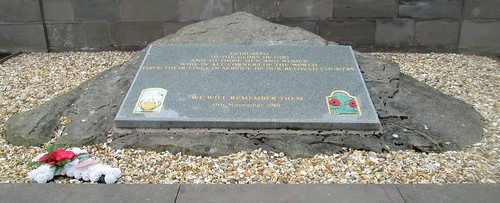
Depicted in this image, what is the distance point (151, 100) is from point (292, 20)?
3924 millimetres

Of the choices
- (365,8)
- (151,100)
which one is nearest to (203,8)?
(365,8)

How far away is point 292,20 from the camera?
7062 millimetres

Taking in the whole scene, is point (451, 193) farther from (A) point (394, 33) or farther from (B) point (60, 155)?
(A) point (394, 33)

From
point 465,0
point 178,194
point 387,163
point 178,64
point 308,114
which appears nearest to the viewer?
point 178,194

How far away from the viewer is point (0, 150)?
375 cm

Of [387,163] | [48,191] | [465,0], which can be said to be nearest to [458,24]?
[465,0]

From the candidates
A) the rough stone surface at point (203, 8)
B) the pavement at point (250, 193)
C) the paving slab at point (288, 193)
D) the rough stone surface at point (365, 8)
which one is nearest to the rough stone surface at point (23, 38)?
the rough stone surface at point (203, 8)

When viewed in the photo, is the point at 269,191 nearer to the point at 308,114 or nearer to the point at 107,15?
the point at 308,114

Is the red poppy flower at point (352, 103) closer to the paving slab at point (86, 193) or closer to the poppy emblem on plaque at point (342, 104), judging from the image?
the poppy emblem on plaque at point (342, 104)

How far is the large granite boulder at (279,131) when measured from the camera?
361cm

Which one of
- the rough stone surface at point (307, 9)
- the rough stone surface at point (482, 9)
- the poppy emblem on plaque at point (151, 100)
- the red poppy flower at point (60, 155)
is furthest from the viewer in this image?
the rough stone surface at point (307, 9)

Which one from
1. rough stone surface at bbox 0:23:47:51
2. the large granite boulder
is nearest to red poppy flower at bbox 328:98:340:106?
the large granite boulder

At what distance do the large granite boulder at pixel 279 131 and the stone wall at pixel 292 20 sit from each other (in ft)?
7.94

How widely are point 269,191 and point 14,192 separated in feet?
6.16
